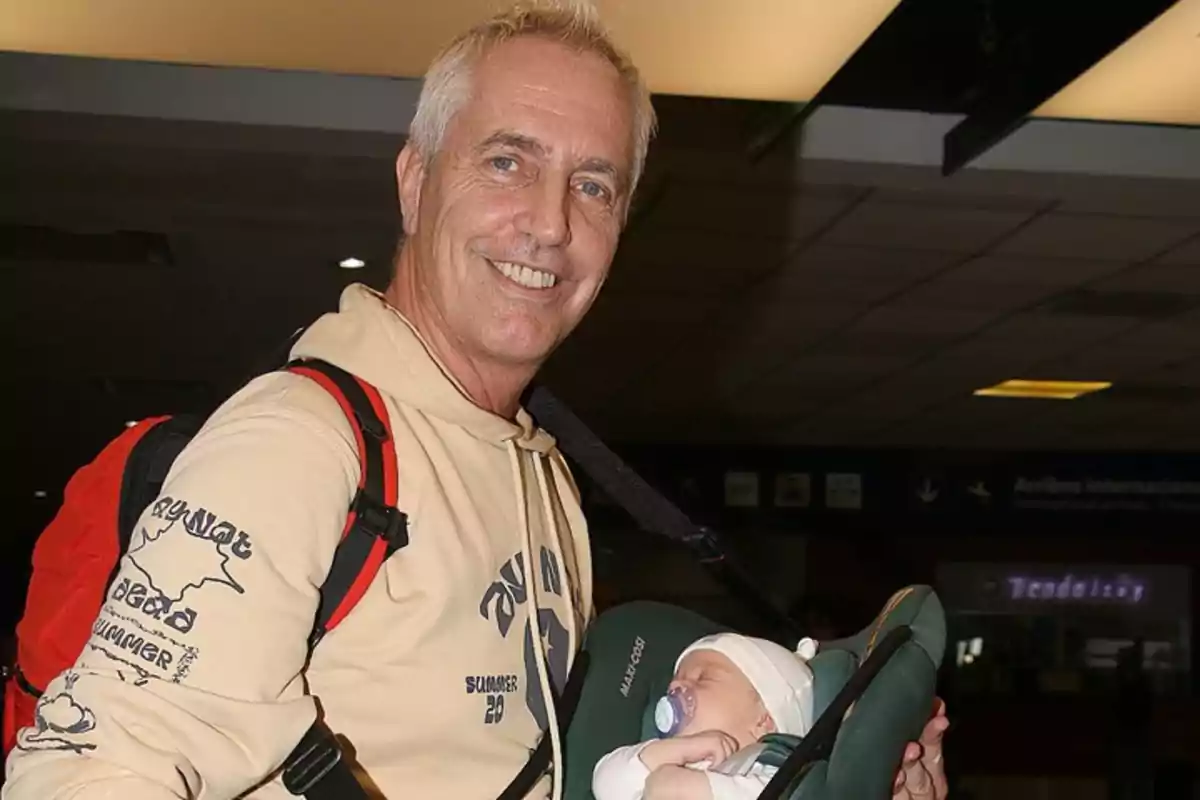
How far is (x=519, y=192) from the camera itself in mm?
1260

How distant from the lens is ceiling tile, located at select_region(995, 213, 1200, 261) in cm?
Answer: 458

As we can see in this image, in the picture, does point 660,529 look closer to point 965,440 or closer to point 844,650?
point 844,650

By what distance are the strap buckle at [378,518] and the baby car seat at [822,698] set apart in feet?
1.06

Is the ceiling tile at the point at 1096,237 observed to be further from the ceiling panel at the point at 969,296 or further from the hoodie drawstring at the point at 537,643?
the hoodie drawstring at the point at 537,643

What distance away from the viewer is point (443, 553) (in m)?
1.15

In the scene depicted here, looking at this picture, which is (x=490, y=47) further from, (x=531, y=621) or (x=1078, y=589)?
(x=1078, y=589)

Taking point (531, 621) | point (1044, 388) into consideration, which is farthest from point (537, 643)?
point (1044, 388)

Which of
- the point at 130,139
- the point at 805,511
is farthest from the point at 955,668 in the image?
the point at 130,139

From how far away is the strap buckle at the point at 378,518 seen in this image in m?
1.05

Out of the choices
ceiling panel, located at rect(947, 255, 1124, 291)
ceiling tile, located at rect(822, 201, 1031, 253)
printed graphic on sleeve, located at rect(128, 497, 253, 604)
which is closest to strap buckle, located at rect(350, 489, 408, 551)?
printed graphic on sleeve, located at rect(128, 497, 253, 604)

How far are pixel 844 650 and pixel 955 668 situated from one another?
8.28 meters

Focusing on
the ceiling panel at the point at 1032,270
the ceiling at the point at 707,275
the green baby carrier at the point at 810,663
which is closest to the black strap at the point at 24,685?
the green baby carrier at the point at 810,663

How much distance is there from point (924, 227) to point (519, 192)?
11.8ft

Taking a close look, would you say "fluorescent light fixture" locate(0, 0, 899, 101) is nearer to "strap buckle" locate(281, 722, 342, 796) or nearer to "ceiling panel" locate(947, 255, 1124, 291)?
"ceiling panel" locate(947, 255, 1124, 291)
